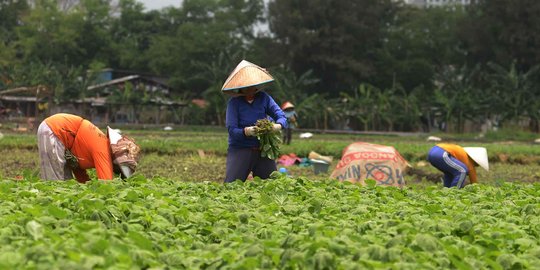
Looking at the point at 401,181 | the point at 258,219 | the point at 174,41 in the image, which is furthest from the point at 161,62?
the point at 258,219

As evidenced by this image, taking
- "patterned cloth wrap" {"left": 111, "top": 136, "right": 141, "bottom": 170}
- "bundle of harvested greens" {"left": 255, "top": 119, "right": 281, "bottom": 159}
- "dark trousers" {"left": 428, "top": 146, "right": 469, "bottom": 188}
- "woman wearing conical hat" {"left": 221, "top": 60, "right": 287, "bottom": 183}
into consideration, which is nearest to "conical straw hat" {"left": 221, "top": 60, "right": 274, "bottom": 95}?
"woman wearing conical hat" {"left": 221, "top": 60, "right": 287, "bottom": 183}

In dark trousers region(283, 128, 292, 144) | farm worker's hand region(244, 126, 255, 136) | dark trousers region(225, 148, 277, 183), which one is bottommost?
dark trousers region(283, 128, 292, 144)

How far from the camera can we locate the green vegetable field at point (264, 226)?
3.35m

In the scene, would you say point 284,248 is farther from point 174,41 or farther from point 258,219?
point 174,41

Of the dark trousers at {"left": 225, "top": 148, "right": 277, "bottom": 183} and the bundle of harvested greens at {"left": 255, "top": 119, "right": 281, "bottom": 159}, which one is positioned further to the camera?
the dark trousers at {"left": 225, "top": 148, "right": 277, "bottom": 183}

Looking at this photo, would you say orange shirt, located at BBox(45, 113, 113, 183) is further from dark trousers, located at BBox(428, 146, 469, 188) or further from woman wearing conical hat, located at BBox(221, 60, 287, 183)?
dark trousers, located at BBox(428, 146, 469, 188)

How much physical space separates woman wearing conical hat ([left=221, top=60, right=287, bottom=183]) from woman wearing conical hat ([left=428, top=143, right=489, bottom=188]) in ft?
8.84

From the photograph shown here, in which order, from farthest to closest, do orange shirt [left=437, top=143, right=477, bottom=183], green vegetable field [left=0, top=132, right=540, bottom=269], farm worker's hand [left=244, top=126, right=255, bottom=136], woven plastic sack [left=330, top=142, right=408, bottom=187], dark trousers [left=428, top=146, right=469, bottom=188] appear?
woven plastic sack [left=330, top=142, right=408, bottom=187] → orange shirt [left=437, top=143, right=477, bottom=183] → dark trousers [left=428, top=146, right=469, bottom=188] → farm worker's hand [left=244, top=126, right=255, bottom=136] → green vegetable field [left=0, top=132, right=540, bottom=269]

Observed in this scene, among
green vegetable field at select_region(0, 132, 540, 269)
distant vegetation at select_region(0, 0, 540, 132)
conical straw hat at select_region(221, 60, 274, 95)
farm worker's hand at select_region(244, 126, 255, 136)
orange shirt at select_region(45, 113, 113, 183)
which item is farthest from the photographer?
distant vegetation at select_region(0, 0, 540, 132)

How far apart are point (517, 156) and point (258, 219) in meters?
16.4

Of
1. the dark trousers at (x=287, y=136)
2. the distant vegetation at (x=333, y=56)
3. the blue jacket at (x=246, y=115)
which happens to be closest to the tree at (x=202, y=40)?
the distant vegetation at (x=333, y=56)

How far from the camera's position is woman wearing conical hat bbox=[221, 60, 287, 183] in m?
8.05

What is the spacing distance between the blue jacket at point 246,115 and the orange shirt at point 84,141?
1375 mm

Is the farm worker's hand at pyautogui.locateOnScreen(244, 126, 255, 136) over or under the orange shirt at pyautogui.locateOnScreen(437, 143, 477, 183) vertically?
over
